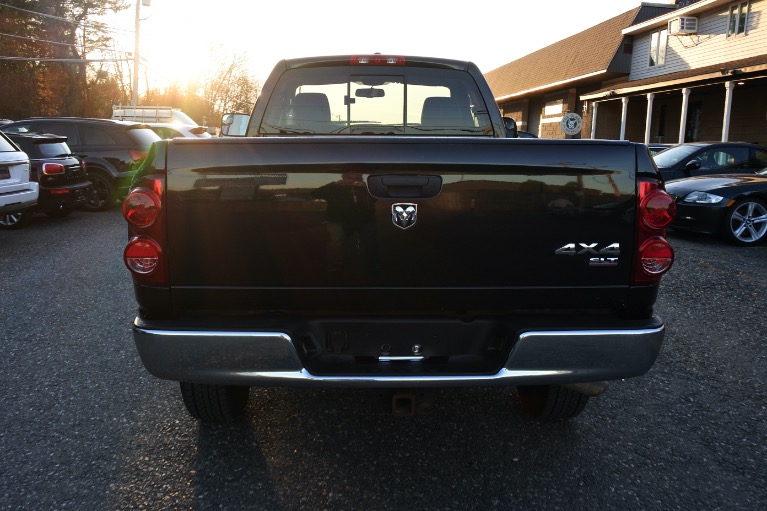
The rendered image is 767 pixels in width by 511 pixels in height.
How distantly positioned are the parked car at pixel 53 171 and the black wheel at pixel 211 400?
865 cm

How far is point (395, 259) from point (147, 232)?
964 mm

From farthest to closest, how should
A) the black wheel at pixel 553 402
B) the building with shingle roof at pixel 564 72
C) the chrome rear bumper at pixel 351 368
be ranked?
the building with shingle roof at pixel 564 72
the black wheel at pixel 553 402
the chrome rear bumper at pixel 351 368

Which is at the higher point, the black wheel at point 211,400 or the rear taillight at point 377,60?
the rear taillight at point 377,60

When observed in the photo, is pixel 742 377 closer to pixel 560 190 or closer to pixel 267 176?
pixel 560 190

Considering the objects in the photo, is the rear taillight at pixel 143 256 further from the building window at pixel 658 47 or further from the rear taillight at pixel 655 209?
the building window at pixel 658 47

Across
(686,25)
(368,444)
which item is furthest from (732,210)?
(686,25)

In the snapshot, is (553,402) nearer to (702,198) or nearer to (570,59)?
(702,198)

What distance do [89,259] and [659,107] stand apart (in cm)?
2648

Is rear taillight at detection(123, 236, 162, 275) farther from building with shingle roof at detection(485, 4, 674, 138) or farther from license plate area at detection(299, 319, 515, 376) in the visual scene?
building with shingle roof at detection(485, 4, 674, 138)

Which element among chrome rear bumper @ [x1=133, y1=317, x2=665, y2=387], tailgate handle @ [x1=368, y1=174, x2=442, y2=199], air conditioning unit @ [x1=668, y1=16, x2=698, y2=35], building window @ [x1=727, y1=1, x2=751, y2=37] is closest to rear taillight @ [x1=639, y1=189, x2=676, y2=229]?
chrome rear bumper @ [x1=133, y1=317, x2=665, y2=387]

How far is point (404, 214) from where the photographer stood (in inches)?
100.0

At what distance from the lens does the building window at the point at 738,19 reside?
876 inches

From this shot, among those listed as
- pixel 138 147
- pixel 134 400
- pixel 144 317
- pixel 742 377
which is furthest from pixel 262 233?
pixel 138 147

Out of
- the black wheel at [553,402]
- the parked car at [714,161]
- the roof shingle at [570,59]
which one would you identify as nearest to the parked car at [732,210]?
the parked car at [714,161]
